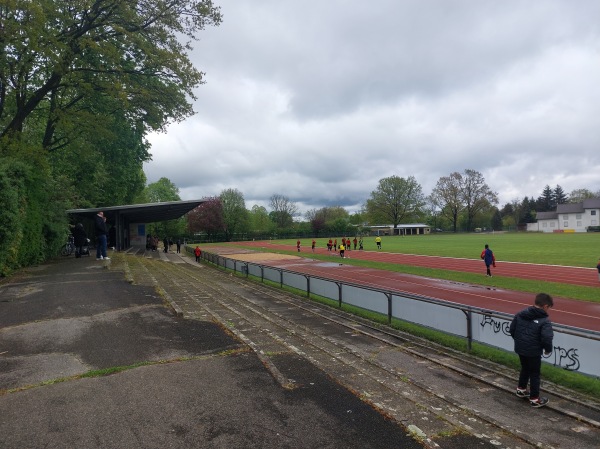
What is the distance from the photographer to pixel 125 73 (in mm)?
17797

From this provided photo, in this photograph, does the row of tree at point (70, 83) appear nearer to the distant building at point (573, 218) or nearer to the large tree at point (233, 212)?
the large tree at point (233, 212)

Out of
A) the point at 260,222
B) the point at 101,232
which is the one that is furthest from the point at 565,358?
the point at 260,222

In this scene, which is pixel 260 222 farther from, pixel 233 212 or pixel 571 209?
pixel 571 209

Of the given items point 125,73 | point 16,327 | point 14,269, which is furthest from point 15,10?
point 16,327

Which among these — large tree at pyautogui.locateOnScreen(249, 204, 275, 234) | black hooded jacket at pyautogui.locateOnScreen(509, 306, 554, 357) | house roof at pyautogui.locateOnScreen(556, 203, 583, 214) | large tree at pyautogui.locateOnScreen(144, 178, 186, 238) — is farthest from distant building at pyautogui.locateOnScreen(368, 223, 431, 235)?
black hooded jacket at pyautogui.locateOnScreen(509, 306, 554, 357)

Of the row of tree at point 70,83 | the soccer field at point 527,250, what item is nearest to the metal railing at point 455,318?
the row of tree at point 70,83

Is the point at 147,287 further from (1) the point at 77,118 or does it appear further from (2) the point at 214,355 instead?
(1) the point at 77,118

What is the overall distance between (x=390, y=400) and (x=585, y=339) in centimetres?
291

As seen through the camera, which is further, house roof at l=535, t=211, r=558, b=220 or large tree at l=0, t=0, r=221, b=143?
house roof at l=535, t=211, r=558, b=220

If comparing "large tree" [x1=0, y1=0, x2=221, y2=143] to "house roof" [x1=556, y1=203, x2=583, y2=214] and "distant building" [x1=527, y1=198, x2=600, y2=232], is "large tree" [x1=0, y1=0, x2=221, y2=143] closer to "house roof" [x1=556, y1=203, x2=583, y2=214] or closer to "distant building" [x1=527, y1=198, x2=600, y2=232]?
"distant building" [x1=527, y1=198, x2=600, y2=232]

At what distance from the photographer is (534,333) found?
15.9ft

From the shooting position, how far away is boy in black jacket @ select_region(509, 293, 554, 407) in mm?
4738

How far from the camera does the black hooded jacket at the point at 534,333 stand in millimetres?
4750

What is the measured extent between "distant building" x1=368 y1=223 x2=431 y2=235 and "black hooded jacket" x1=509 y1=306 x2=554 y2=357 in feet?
330
